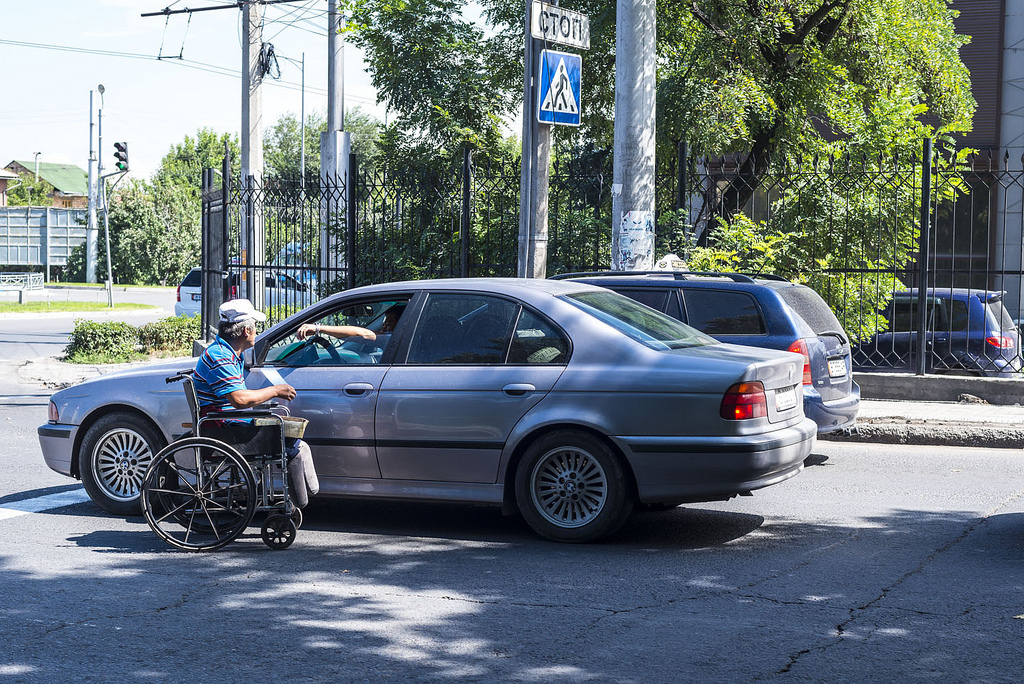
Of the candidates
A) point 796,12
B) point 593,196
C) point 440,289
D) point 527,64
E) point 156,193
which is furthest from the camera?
point 156,193

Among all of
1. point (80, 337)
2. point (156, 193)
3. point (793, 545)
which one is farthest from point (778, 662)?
point (156, 193)

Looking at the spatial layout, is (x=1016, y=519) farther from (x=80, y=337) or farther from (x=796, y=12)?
(x=80, y=337)

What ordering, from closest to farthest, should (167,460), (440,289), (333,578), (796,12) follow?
(333,578) < (167,460) < (440,289) < (796,12)

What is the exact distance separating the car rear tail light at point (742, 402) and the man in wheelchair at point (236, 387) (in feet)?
8.03

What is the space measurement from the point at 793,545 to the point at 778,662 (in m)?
2.17

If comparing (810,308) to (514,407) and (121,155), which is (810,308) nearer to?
(514,407)

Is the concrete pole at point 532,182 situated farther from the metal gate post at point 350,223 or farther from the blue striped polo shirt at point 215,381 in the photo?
the metal gate post at point 350,223

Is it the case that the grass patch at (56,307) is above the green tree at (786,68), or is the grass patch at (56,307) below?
below

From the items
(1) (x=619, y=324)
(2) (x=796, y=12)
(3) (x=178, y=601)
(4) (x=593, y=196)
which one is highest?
(2) (x=796, y=12)

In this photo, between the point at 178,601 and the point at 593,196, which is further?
the point at 593,196

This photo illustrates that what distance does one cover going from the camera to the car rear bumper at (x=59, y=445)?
7.52 meters

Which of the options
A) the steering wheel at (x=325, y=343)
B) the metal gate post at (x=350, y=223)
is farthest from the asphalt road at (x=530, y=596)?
the metal gate post at (x=350, y=223)

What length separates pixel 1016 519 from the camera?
7.29 meters

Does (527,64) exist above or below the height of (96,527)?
above
